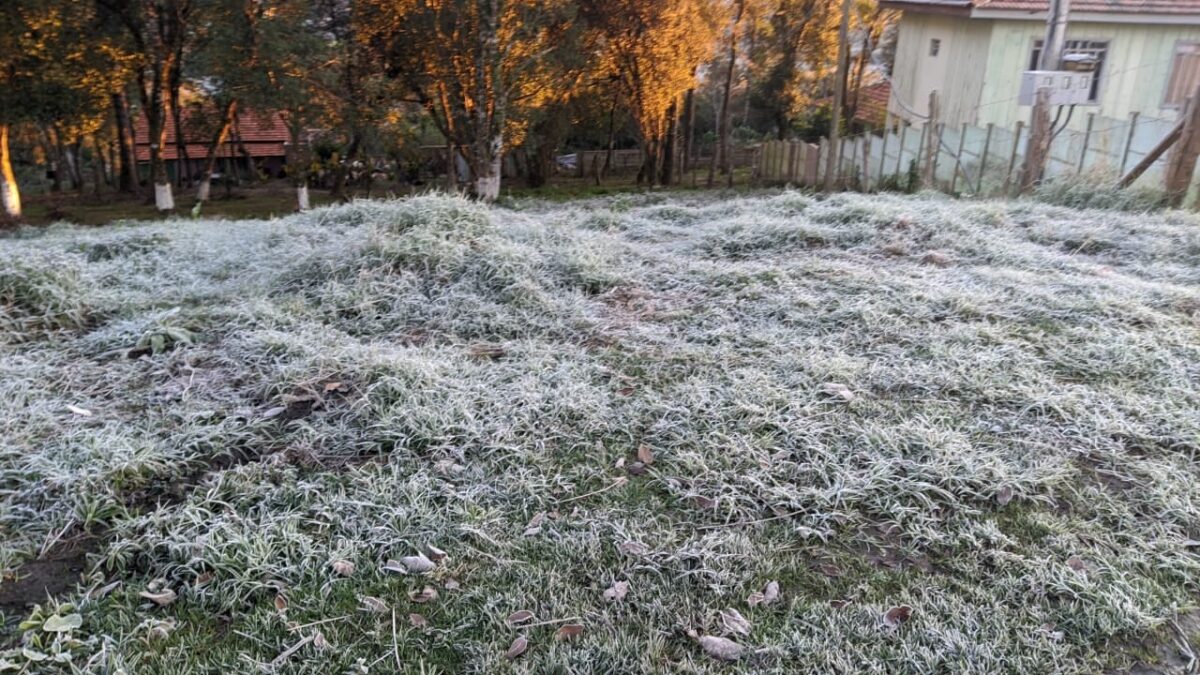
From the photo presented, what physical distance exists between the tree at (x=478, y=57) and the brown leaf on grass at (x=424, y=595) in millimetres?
10863

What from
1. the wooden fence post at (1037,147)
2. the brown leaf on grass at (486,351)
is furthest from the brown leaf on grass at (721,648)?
the wooden fence post at (1037,147)

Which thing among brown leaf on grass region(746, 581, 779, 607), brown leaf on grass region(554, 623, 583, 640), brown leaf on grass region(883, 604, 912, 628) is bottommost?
brown leaf on grass region(554, 623, 583, 640)

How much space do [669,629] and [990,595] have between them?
2.63 ft

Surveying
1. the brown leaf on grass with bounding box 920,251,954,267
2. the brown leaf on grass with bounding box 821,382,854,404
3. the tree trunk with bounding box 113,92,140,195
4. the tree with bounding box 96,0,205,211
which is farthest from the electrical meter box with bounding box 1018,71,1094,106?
the tree trunk with bounding box 113,92,140,195

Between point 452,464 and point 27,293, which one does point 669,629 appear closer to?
point 452,464

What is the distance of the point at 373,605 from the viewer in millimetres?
1803

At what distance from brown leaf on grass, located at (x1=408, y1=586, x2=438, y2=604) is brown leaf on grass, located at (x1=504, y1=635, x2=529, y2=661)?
10.6 inches

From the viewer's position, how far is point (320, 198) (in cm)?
1603

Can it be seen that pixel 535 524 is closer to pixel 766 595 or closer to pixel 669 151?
pixel 766 595

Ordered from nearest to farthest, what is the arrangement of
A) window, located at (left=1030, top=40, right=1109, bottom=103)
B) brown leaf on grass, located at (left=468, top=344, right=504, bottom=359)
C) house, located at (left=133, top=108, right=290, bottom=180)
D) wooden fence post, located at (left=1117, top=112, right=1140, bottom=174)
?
brown leaf on grass, located at (left=468, top=344, right=504, bottom=359)
wooden fence post, located at (left=1117, top=112, right=1140, bottom=174)
window, located at (left=1030, top=40, right=1109, bottom=103)
house, located at (left=133, top=108, right=290, bottom=180)

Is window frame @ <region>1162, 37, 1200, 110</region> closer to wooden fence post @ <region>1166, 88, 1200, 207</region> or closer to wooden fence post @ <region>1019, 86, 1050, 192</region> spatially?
wooden fence post @ <region>1019, 86, 1050, 192</region>

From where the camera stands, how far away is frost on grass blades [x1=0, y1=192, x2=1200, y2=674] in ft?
5.65

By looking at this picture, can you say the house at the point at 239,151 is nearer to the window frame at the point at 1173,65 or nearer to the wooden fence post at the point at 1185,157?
the wooden fence post at the point at 1185,157

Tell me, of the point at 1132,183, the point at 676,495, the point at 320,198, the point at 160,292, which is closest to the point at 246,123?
the point at 320,198
